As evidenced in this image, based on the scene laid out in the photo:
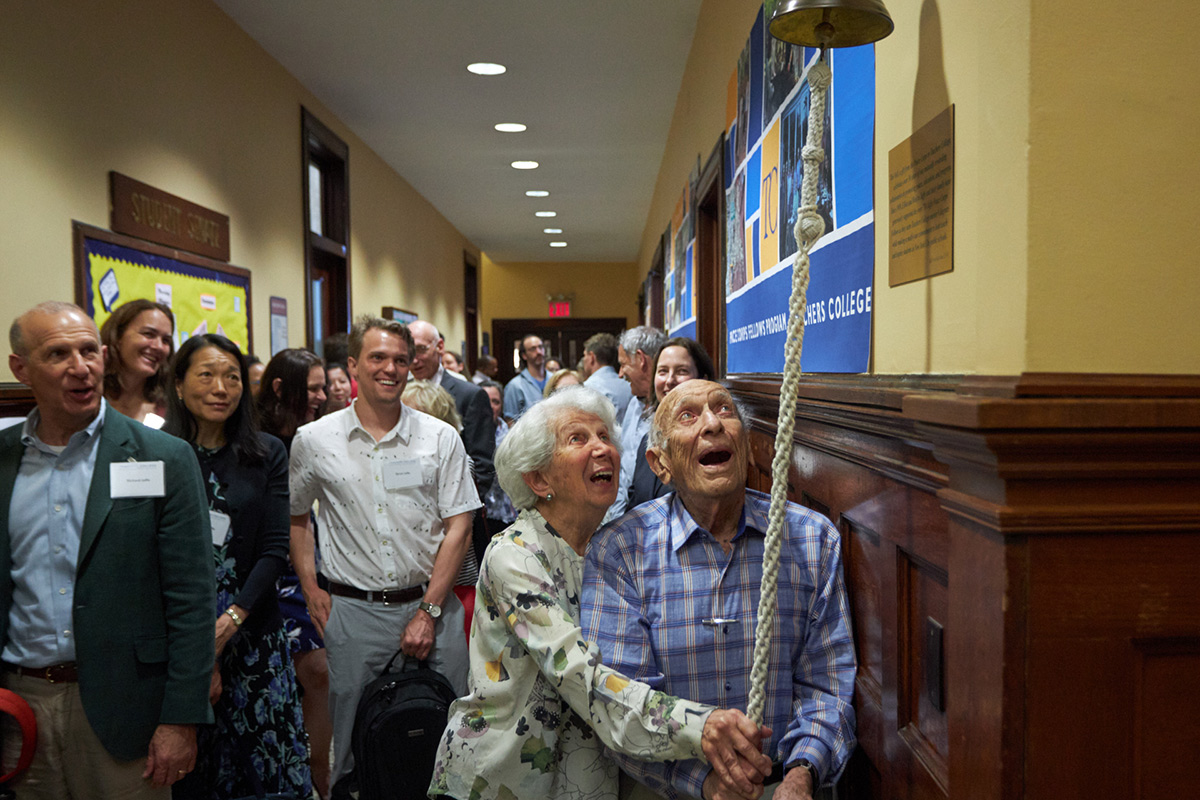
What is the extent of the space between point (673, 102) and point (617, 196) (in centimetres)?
377

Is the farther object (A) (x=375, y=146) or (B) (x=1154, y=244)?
(A) (x=375, y=146)

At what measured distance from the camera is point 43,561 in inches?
81.7

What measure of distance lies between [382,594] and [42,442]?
42.4 inches

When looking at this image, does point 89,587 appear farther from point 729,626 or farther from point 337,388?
point 337,388

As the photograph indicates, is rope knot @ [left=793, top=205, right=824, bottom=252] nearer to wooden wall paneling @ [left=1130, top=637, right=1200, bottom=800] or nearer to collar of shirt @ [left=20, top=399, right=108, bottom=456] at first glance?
wooden wall paneling @ [left=1130, top=637, right=1200, bottom=800]

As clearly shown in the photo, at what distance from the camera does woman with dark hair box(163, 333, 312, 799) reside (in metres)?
2.73

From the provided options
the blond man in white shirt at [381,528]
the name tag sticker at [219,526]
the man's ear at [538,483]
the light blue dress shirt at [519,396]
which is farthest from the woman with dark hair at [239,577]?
the light blue dress shirt at [519,396]

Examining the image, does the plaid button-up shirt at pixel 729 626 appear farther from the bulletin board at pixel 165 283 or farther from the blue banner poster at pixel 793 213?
the bulletin board at pixel 165 283

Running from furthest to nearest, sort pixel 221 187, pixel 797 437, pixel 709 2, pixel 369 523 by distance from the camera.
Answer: pixel 221 187, pixel 709 2, pixel 369 523, pixel 797 437

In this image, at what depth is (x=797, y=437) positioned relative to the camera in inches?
73.5

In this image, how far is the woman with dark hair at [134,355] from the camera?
3.12 meters

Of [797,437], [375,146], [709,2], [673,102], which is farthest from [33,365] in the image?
[375,146]

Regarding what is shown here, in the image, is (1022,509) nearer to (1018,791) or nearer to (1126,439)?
(1126,439)

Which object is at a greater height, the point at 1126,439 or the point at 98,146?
the point at 98,146
